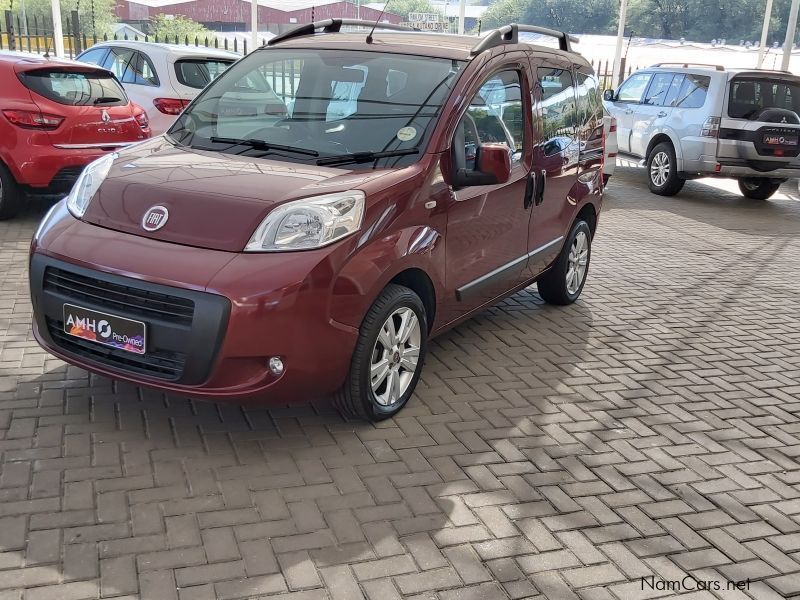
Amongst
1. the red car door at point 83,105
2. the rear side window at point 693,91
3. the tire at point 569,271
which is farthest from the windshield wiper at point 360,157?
the rear side window at point 693,91

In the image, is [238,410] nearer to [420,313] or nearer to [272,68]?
[420,313]

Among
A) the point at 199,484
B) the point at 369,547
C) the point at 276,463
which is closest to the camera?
the point at 369,547

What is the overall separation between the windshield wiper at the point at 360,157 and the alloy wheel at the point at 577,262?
2454 mm

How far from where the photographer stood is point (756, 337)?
6.14m

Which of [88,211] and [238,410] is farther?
[238,410]

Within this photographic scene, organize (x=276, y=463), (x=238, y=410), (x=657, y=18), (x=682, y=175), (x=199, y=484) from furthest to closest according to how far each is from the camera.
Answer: (x=657, y=18) < (x=682, y=175) < (x=238, y=410) < (x=276, y=463) < (x=199, y=484)

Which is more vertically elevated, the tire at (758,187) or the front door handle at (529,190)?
the front door handle at (529,190)

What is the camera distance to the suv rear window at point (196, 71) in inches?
391

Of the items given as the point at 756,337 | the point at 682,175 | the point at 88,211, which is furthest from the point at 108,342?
the point at 682,175

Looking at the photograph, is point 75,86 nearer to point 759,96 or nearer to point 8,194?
point 8,194

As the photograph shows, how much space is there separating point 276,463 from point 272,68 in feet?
8.23

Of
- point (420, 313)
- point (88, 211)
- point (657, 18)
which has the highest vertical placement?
point (657, 18)

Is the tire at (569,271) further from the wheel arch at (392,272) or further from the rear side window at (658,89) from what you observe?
the rear side window at (658,89)

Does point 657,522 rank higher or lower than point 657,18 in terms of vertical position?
lower
